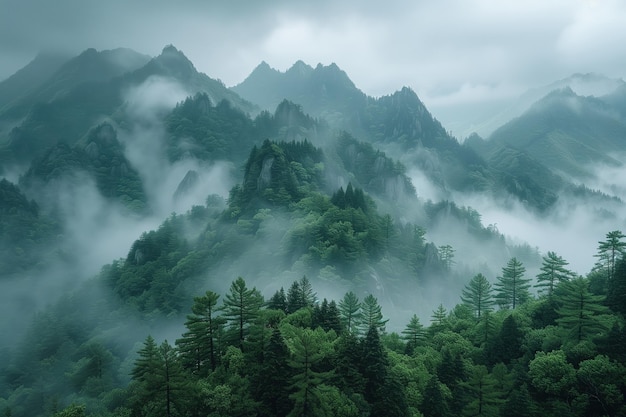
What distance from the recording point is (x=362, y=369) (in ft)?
145

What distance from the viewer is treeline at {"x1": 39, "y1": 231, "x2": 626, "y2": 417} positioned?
3634 cm

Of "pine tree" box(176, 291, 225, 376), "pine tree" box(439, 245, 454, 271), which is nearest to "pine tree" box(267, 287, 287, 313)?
"pine tree" box(176, 291, 225, 376)

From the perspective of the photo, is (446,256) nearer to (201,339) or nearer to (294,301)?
(294,301)

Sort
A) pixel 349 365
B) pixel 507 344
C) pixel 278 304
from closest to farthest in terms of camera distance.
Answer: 1. pixel 349 365
2. pixel 507 344
3. pixel 278 304

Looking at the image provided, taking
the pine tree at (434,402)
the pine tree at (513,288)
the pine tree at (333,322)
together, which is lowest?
the pine tree at (434,402)

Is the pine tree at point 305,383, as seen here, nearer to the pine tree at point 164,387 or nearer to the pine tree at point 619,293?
the pine tree at point 164,387

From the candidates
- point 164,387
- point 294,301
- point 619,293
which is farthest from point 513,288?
point 164,387

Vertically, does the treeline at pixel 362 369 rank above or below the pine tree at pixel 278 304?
below

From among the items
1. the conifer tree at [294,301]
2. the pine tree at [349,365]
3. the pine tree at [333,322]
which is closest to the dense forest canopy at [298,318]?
the pine tree at [349,365]

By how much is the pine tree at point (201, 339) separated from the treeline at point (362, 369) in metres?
0.12

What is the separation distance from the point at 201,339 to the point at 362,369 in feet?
59.6

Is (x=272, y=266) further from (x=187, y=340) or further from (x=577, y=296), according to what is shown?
A: (x=577, y=296)

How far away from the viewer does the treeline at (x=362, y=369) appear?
36.3 metres

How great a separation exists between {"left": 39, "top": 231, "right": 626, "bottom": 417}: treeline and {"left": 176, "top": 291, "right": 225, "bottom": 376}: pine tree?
0.12 m
